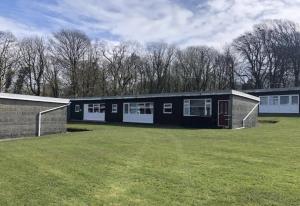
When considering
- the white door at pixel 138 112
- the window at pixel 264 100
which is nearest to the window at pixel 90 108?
the white door at pixel 138 112

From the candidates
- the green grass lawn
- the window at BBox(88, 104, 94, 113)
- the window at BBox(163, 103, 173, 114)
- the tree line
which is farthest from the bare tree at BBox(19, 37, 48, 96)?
the green grass lawn

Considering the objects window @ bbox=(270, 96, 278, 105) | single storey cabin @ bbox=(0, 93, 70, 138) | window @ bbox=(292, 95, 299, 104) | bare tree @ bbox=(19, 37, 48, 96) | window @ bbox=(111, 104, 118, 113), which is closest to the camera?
single storey cabin @ bbox=(0, 93, 70, 138)

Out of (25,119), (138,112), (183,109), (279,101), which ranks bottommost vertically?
(25,119)

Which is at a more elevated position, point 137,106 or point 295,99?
point 295,99

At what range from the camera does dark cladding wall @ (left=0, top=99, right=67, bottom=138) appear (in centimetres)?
2063

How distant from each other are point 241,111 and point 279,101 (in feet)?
33.8

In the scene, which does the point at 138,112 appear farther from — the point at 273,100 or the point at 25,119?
the point at 25,119

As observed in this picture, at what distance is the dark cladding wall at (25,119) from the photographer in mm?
20633

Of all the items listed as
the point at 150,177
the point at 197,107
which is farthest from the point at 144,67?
the point at 150,177

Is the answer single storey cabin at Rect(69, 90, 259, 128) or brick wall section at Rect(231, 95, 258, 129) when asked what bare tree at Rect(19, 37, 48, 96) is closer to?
single storey cabin at Rect(69, 90, 259, 128)

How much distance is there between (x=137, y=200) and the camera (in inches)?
268

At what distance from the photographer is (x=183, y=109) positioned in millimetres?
31406

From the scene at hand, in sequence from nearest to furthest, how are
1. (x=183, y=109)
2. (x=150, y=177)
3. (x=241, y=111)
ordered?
(x=150, y=177) → (x=241, y=111) → (x=183, y=109)

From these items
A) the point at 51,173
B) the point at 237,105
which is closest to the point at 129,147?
the point at 51,173
